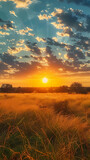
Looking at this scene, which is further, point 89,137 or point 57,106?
point 57,106

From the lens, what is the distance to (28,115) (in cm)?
860

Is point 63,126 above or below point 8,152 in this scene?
above

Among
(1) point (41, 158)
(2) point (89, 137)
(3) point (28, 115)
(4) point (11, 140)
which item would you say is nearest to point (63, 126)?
(2) point (89, 137)

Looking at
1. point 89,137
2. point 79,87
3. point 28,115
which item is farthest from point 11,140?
point 79,87

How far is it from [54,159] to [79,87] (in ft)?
167

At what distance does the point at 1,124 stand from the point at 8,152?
8.58ft

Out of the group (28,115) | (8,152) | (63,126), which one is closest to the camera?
(8,152)

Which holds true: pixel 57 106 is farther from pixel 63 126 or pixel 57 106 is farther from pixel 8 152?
pixel 8 152

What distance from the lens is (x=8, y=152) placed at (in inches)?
183

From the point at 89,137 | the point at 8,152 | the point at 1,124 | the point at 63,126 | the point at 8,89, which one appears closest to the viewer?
the point at 8,152

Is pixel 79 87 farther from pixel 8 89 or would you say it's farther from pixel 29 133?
pixel 29 133

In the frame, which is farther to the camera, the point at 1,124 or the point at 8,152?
the point at 1,124

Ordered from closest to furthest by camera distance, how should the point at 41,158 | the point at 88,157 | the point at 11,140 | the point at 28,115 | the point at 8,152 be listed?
the point at 41,158 → the point at 88,157 → the point at 8,152 → the point at 11,140 → the point at 28,115

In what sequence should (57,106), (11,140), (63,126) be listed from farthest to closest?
(57,106), (63,126), (11,140)
